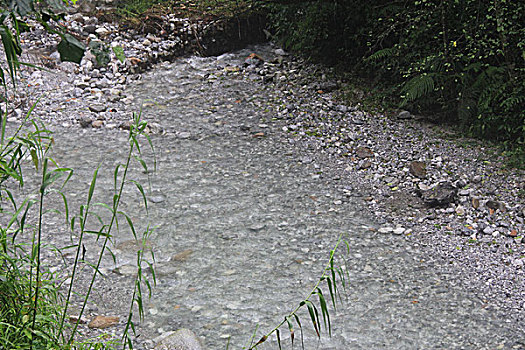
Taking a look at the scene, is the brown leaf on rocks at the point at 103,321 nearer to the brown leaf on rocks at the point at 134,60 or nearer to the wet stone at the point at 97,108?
the wet stone at the point at 97,108

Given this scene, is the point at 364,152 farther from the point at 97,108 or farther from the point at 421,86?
the point at 97,108

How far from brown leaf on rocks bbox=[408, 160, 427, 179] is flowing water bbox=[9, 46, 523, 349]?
1.53 ft

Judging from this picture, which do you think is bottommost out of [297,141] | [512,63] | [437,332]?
[437,332]

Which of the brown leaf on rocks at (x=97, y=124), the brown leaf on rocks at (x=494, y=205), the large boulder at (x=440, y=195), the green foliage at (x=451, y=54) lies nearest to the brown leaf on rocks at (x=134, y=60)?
the brown leaf on rocks at (x=97, y=124)

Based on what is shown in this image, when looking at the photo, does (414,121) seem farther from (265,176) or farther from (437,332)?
(437,332)

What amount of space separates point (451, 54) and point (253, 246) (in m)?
2.17

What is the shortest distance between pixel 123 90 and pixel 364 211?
273cm

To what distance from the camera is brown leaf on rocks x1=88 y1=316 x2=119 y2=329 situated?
2.17 metres

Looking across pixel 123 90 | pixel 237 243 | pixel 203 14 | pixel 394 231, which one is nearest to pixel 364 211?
pixel 394 231

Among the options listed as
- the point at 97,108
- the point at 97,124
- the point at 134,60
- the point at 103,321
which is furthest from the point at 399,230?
the point at 134,60

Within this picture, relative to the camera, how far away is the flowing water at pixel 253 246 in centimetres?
224

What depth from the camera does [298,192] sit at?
11.1 feet

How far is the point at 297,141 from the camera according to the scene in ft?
13.2

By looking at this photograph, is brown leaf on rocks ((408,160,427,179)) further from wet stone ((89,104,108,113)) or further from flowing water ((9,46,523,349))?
wet stone ((89,104,108,113))
